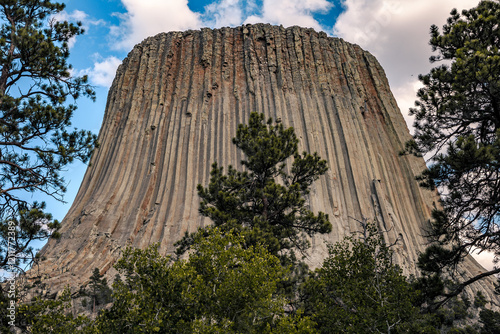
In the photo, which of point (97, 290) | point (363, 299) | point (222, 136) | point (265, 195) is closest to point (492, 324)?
point (363, 299)

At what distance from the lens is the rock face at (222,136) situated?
2750cm

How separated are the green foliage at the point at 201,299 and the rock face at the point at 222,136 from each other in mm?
15773

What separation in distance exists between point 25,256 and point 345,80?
108 feet

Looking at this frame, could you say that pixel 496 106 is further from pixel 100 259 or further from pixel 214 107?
pixel 214 107

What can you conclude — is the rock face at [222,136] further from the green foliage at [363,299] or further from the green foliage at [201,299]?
the green foliage at [201,299]

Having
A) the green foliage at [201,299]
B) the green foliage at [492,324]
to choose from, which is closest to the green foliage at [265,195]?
the green foliage at [201,299]

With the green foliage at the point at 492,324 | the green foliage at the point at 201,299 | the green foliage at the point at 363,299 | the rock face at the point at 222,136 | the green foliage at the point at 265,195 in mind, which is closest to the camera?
the green foliage at the point at 201,299

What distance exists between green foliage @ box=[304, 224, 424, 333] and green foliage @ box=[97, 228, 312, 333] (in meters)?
1.42

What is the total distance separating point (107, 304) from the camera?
22.7 meters

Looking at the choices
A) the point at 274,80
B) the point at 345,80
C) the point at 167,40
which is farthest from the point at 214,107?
the point at 345,80

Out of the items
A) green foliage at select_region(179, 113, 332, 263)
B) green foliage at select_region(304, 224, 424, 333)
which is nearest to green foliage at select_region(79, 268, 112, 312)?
green foliage at select_region(179, 113, 332, 263)

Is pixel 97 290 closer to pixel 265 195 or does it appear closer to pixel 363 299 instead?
pixel 265 195

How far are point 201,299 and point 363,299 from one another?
15.0ft

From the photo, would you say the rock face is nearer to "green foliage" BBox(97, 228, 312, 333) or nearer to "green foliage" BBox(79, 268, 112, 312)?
"green foliage" BBox(79, 268, 112, 312)
